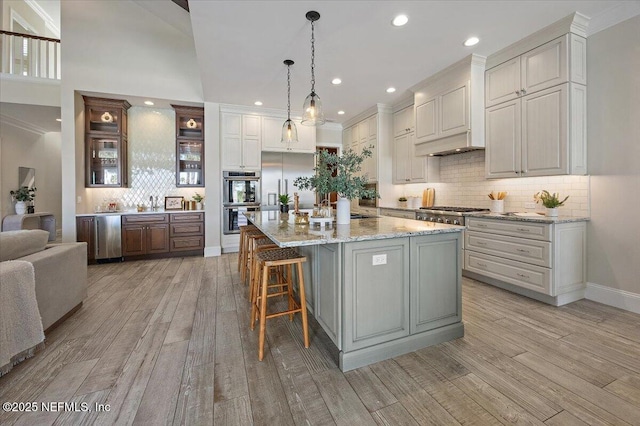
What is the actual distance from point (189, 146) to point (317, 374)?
5.11 m

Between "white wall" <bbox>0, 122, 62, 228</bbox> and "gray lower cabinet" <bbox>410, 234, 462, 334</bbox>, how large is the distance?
8.14 m

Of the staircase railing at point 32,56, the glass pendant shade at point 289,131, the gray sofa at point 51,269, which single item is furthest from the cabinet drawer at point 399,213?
the staircase railing at point 32,56

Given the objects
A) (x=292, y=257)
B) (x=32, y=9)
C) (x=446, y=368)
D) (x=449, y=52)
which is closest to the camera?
(x=446, y=368)

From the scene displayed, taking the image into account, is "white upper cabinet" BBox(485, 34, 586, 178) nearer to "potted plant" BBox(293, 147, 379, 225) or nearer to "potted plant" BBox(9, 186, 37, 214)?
"potted plant" BBox(293, 147, 379, 225)

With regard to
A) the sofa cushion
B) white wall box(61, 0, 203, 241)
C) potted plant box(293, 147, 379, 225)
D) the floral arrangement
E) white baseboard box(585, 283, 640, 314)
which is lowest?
white baseboard box(585, 283, 640, 314)

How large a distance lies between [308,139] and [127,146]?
3.58m

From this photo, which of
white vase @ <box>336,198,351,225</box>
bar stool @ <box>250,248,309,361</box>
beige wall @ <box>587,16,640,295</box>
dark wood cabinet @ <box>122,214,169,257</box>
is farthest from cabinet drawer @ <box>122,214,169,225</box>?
beige wall @ <box>587,16,640,295</box>

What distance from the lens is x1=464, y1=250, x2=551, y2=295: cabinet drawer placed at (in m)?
2.86

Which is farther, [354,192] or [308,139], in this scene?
[308,139]

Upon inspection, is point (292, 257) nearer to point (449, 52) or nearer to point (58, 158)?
point (449, 52)

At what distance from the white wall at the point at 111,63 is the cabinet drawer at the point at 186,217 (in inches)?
58.0

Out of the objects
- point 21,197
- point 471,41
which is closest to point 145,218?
point 21,197

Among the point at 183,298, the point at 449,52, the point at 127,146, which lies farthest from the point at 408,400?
the point at 127,146

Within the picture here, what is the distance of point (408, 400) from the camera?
5.06ft
